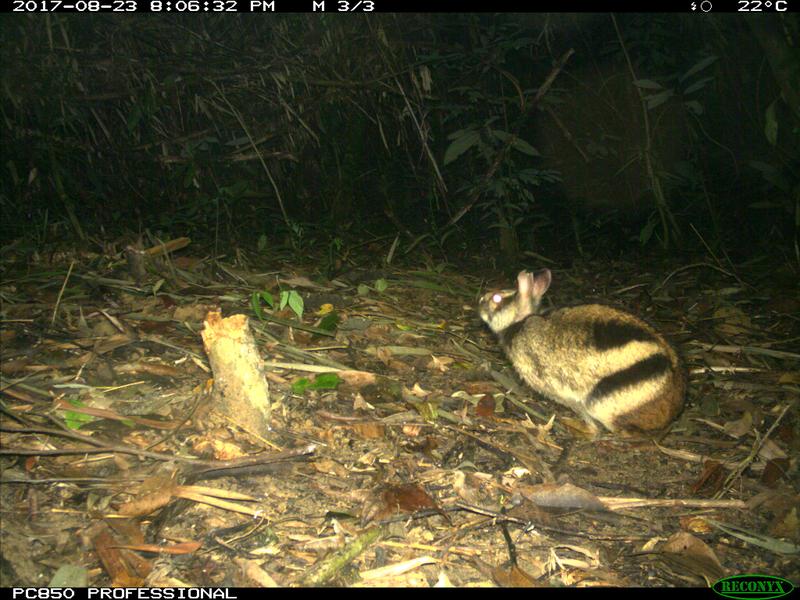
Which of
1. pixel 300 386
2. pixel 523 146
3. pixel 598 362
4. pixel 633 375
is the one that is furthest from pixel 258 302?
pixel 523 146

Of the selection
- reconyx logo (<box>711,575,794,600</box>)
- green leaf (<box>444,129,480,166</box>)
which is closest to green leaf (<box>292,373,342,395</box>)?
reconyx logo (<box>711,575,794,600</box>)

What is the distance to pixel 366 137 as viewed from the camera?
684cm

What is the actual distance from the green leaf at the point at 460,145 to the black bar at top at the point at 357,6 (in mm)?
1558

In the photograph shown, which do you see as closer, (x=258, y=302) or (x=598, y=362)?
(x=598, y=362)

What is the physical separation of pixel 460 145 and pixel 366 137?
6.43 ft

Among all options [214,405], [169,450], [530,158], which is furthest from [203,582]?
[530,158]

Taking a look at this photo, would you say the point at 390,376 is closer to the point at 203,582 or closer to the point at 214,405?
the point at 214,405

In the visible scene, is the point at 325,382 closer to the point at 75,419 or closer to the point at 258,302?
the point at 258,302

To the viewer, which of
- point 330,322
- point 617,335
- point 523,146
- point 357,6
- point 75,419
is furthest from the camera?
point 357,6

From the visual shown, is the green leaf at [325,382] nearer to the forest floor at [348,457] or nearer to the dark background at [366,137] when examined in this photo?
the forest floor at [348,457]

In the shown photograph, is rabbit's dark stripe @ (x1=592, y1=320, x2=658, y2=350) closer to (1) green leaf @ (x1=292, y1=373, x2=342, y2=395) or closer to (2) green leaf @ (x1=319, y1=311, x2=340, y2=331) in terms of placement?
(1) green leaf @ (x1=292, y1=373, x2=342, y2=395)

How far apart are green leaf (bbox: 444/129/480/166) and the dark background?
41 millimetres

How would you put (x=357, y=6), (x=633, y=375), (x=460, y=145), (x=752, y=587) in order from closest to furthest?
1. (x=752, y=587)
2. (x=633, y=375)
3. (x=460, y=145)
4. (x=357, y=6)

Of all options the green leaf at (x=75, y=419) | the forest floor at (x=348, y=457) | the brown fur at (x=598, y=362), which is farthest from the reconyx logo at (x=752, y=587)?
the green leaf at (x=75, y=419)
